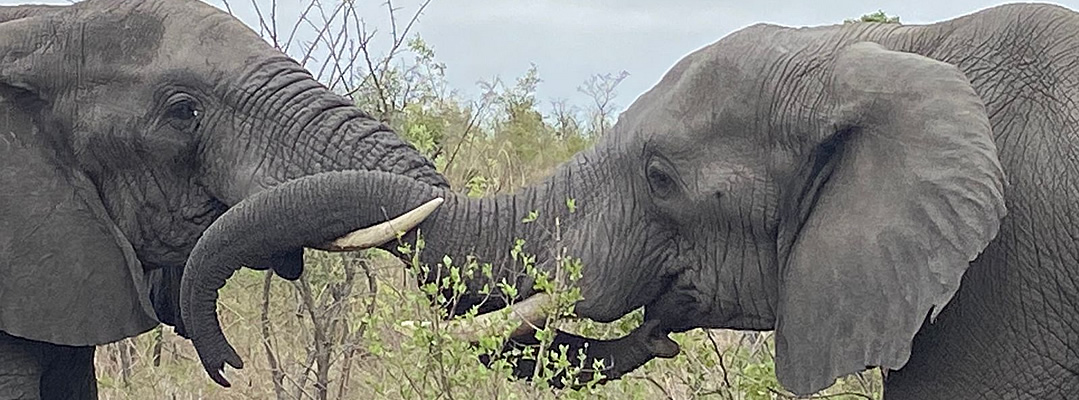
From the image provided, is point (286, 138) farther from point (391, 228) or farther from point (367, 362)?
point (367, 362)

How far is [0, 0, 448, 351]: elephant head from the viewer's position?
4492 millimetres

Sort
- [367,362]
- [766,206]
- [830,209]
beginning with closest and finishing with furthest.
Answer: [830,209] → [766,206] → [367,362]

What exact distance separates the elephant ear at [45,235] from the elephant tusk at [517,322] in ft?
3.17

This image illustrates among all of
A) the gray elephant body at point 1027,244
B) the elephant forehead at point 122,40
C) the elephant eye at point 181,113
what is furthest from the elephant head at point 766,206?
the elephant forehead at point 122,40

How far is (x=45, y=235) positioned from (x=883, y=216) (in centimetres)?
206

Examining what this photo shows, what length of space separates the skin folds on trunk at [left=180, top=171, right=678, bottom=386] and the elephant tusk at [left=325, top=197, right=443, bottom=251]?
18 millimetres

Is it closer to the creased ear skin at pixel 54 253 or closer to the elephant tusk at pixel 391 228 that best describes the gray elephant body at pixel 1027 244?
the elephant tusk at pixel 391 228

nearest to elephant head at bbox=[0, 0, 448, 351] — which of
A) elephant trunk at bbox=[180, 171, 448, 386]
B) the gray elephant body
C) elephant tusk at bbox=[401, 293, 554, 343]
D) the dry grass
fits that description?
elephant trunk at bbox=[180, 171, 448, 386]

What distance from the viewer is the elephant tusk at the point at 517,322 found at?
3963mm

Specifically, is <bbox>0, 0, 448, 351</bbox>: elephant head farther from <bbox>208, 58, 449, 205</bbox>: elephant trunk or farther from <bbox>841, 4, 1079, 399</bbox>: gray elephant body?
<bbox>841, 4, 1079, 399</bbox>: gray elephant body

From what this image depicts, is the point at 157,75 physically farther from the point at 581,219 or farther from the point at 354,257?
the point at 354,257

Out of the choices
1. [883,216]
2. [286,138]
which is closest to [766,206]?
[883,216]

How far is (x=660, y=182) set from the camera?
3.97m

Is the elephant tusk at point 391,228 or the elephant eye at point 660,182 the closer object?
the elephant eye at point 660,182
